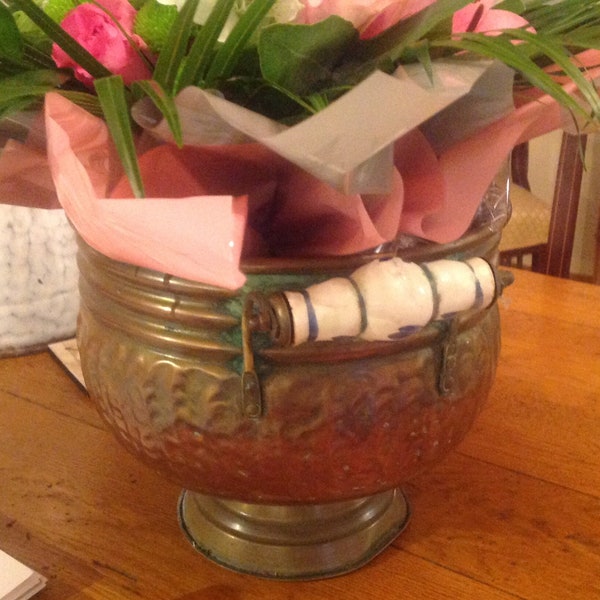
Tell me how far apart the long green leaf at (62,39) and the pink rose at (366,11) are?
0.30 feet

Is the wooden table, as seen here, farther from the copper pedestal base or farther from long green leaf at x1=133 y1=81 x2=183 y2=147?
long green leaf at x1=133 y1=81 x2=183 y2=147

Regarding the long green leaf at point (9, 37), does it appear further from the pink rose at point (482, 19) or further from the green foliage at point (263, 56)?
the pink rose at point (482, 19)

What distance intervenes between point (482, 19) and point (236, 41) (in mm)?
120

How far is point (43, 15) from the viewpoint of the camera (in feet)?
0.93

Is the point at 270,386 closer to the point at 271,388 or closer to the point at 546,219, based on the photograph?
the point at 271,388

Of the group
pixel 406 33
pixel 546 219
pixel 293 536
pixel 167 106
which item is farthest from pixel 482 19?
pixel 546 219

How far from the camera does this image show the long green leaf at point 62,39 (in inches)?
11.1

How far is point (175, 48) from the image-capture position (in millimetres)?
290

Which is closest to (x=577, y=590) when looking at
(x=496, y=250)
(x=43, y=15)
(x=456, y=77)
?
(x=496, y=250)

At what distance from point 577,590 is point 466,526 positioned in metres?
0.08

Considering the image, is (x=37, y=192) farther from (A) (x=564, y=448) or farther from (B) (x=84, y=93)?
(A) (x=564, y=448)

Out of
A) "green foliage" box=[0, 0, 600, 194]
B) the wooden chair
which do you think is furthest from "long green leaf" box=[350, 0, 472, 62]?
the wooden chair

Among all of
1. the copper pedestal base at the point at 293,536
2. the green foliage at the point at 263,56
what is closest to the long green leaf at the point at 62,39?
the green foliage at the point at 263,56

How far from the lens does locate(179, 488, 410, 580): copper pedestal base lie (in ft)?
1.45
